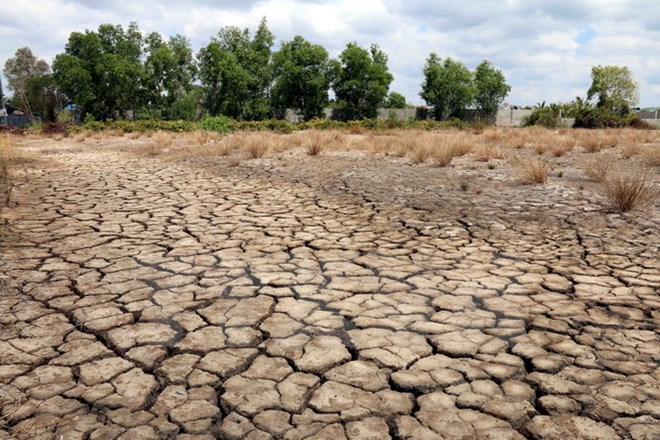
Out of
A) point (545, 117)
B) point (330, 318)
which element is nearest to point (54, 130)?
point (330, 318)

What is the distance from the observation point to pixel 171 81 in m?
40.8

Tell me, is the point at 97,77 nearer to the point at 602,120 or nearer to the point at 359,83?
the point at 359,83

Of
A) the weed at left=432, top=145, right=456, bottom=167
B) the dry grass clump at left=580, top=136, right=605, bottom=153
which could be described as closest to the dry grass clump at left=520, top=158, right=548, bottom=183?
the weed at left=432, top=145, right=456, bottom=167

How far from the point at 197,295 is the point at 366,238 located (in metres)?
1.95

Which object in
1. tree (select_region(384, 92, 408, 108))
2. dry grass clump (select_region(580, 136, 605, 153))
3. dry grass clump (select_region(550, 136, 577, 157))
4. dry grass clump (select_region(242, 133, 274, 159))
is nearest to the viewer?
Answer: dry grass clump (select_region(242, 133, 274, 159))

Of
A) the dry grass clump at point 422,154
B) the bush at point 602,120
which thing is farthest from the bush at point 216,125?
the bush at point 602,120

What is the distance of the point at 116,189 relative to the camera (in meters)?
7.43

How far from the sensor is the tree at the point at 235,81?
39.0 metres

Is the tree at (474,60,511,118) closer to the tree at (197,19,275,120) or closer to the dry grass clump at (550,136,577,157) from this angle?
the tree at (197,19,275,120)

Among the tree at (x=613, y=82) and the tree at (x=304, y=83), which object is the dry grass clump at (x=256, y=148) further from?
the tree at (x=613, y=82)

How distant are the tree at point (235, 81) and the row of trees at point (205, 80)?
0.26ft

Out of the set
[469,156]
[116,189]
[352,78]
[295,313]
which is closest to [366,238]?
[295,313]

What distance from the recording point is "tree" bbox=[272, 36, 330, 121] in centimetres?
3975

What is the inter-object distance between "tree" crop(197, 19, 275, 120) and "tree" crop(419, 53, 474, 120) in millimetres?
15281
